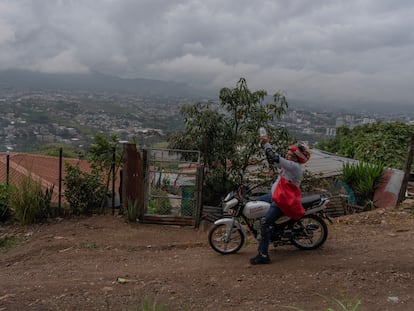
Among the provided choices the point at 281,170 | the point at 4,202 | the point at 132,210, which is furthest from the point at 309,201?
the point at 4,202

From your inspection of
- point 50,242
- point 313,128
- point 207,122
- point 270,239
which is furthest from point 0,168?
point 313,128

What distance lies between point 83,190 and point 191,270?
3627 mm

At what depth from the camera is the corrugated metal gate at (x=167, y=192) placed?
7340mm

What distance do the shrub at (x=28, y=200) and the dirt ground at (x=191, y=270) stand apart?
0.94ft

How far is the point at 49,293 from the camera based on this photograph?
169 inches

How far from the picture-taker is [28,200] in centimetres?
744

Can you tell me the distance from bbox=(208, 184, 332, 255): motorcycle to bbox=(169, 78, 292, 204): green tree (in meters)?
2.03

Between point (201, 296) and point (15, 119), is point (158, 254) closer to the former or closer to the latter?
point (201, 296)

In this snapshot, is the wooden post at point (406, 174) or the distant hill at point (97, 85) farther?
the distant hill at point (97, 85)

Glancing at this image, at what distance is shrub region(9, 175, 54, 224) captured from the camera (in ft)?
24.2

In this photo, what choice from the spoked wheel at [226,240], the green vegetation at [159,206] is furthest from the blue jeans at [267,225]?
the green vegetation at [159,206]

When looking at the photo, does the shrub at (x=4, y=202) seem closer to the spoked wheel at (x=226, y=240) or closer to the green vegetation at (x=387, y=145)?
the spoked wheel at (x=226, y=240)

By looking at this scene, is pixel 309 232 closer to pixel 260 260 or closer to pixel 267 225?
pixel 267 225

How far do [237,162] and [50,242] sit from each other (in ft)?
12.0
